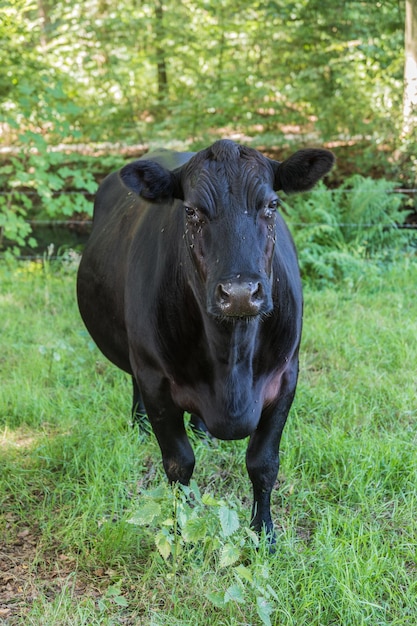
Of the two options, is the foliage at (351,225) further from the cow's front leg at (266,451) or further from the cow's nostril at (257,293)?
the cow's nostril at (257,293)

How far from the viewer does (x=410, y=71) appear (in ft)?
28.6

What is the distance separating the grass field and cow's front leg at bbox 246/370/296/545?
19 cm

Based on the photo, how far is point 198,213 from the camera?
2.64 m

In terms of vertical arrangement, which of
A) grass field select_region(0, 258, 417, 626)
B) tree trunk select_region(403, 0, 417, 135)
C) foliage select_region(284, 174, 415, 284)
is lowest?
foliage select_region(284, 174, 415, 284)

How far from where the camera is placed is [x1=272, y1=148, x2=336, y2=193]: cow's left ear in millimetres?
2877

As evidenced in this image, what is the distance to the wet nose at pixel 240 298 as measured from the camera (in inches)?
91.6

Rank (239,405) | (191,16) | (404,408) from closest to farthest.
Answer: (239,405)
(404,408)
(191,16)

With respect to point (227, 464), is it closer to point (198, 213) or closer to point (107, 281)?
point (107, 281)

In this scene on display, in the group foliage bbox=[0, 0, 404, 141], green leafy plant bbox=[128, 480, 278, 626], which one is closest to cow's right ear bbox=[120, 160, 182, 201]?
Answer: green leafy plant bbox=[128, 480, 278, 626]

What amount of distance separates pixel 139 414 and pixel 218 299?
2290mm

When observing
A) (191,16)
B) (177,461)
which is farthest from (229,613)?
(191,16)

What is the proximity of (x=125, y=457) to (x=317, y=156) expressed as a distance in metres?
1.97

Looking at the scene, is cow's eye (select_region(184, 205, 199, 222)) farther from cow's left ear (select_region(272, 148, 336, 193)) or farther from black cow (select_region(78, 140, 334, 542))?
cow's left ear (select_region(272, 148, 336, 193))

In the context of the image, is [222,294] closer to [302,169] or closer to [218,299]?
[218,299]
